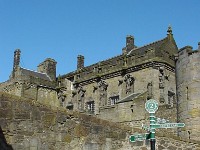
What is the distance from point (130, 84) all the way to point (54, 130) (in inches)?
900

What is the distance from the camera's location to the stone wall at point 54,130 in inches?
309

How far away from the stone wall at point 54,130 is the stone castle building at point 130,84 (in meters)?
7.31

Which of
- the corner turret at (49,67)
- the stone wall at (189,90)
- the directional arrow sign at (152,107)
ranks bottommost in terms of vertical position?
the directional arrow sign at (152,107)

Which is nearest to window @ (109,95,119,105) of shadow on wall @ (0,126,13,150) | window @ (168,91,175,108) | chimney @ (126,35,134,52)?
window @ (168,91,175,108)

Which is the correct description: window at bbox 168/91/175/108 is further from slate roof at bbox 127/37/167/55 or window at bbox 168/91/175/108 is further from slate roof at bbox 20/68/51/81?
slate roof at bbox 20/68/51/81

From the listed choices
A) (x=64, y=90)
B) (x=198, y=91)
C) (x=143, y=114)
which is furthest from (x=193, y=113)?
(x=64, y=90)

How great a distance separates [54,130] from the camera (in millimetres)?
8648

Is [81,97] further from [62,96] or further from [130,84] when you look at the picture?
[130,84]

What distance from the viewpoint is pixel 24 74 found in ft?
123

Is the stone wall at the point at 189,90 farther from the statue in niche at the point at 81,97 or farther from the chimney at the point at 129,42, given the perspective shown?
the statue in niche at the point at 81,97

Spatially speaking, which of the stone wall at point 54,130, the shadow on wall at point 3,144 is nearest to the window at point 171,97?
the stone wall at point 54,130

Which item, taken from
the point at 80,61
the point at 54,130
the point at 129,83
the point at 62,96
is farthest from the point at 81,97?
the point at 54,130

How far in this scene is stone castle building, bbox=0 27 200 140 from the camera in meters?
21.8

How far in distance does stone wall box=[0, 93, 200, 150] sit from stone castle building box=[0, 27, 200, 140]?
7.31 meters
